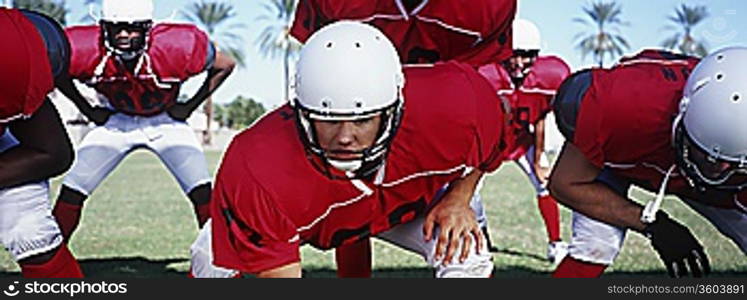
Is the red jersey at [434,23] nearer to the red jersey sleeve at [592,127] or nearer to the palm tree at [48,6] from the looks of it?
the red jersey sleeve at [592,127]

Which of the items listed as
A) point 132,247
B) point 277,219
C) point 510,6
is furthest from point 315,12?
point 132,247

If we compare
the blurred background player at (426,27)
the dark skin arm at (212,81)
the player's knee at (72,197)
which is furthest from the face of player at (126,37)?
the blurred background player at (426,27)

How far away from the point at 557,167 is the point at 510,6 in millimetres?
412

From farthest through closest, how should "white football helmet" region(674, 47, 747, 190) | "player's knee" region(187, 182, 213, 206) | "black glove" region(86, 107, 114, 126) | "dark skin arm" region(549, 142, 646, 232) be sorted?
1. "black glove" region(86, 107, 114, 126)
2. "player's knee" region(187, 182, 213, 206)
3. "dark skin arm" region(549, 142, 646, 232)
4. "white football helmet" region(674, 47, 747, 190)

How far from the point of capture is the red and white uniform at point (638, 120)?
2.06 metres

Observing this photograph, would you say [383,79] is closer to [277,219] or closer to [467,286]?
[277,219]

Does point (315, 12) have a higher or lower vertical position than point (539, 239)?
higher

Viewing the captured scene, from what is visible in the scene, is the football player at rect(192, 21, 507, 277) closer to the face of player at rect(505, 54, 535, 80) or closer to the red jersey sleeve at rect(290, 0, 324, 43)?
the red jersey sleeve at rect(290, 0, 324, 43)

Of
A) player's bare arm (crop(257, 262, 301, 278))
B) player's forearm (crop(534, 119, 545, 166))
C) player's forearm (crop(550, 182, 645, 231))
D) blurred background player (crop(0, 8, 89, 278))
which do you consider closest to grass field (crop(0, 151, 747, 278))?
player's forearm (crop(534, 119, 545, 166))

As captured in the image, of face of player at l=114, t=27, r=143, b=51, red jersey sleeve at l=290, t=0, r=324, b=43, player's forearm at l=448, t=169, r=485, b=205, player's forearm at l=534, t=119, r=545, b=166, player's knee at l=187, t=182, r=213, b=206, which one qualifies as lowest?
player's forearm at l=534, t=119, r=545, b=166

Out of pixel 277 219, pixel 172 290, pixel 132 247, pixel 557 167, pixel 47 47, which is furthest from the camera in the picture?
pixel 132 247

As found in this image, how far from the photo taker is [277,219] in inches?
69.3

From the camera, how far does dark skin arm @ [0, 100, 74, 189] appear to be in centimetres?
211

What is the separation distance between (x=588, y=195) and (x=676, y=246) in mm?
227
